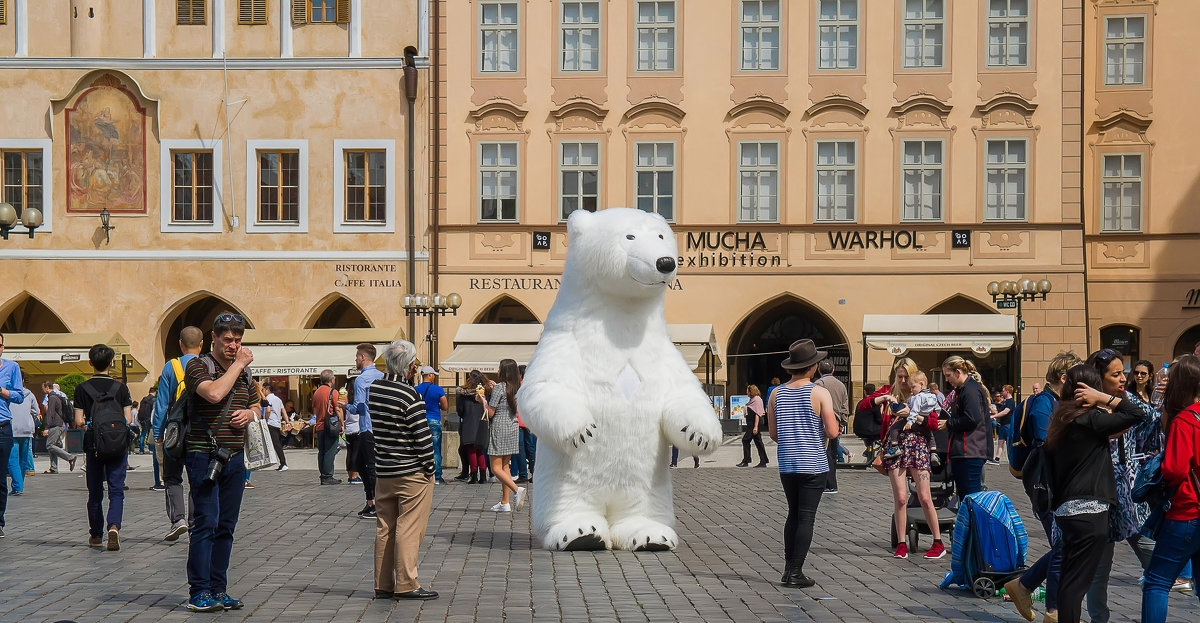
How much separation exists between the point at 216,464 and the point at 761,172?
23.3m

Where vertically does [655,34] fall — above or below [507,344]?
above

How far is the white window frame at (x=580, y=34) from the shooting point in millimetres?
29719

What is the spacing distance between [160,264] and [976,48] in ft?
60.0

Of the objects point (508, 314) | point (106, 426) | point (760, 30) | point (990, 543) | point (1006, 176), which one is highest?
point (760, 30)

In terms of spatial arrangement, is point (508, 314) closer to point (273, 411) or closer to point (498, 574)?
point (273, 411)

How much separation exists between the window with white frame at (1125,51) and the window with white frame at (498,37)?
1323 centimetres

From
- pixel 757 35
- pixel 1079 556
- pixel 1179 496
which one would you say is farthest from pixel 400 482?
pixel 757 35

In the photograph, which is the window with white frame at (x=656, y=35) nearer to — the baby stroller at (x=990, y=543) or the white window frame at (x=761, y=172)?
the white window frame at (x=761, y=172)

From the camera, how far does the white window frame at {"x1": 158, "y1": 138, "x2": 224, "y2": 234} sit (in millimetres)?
29609

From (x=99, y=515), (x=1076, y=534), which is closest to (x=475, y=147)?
(x=99, y=515)

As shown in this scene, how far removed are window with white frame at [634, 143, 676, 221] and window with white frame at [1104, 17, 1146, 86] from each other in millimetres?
10054

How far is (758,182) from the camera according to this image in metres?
29.6

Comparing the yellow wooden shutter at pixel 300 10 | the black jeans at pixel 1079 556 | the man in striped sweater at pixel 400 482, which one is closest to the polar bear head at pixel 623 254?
the man in striped sweater at pixel 400 482

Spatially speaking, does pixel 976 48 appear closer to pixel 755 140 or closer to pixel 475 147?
pixel 755 140
